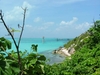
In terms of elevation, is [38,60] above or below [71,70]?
above

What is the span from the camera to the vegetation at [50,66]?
2395 mm

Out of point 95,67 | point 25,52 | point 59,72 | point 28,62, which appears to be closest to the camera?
point 28,62

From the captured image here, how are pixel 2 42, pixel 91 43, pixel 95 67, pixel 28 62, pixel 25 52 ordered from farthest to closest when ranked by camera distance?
pixel 91 43 → pixel 95 67 → pixel 25 52 → pixel 28 62 → pixel 2 42

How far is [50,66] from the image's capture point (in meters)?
6.04

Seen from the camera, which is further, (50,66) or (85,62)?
(85,62)

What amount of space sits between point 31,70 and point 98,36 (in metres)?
6.70

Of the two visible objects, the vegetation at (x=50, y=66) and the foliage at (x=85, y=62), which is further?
the foliage at (x=85, y=62)

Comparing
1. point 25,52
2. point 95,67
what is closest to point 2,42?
point 25,52

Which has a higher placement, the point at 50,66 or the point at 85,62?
the point at 50,66

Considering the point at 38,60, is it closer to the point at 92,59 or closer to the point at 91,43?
the point at 92,59

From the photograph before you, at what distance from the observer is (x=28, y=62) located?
3260 mm

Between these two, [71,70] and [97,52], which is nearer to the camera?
[71,70]

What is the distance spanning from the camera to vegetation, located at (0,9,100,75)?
2.39 m

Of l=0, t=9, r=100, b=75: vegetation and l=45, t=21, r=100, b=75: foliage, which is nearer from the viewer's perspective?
l=0, t=9, r=100, b=75: vegetation
